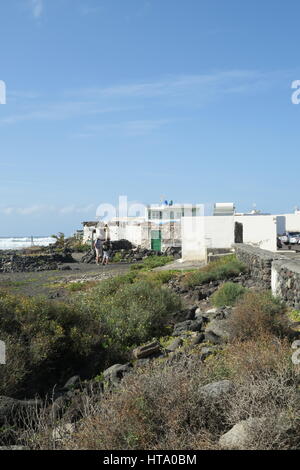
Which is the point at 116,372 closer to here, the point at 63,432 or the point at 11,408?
the point at 11,408

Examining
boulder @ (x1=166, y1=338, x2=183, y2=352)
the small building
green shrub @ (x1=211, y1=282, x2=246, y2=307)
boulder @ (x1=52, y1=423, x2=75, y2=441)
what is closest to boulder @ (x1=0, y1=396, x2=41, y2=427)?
boulder @ (x1=52, y1=423, x2=75, y2=441)

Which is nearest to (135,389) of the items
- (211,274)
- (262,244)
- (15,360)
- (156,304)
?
(15,360)

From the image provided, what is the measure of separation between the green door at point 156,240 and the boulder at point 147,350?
30280 mm

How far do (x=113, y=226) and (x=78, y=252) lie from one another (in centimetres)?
407

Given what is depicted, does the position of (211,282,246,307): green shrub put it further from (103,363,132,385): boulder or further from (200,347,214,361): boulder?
(103,363,132,385): boulder

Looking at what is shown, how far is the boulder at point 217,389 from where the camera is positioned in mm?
4570

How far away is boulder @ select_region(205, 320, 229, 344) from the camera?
8297mm

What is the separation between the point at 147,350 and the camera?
26.6ft

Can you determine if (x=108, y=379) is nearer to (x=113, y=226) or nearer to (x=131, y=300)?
(x=131, y=300)

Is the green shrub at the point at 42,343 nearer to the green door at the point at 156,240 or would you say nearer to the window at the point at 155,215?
the green door at the point at 156,240

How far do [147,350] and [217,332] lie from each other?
1.36m

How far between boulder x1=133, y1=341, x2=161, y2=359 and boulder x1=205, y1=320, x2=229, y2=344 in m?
0.84

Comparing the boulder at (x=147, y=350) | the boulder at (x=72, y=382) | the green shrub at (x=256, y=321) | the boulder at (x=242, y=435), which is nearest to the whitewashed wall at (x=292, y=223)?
the green shrub at (x=256, y=321)

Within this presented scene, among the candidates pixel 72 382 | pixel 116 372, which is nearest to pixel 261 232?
pixel 116 372
